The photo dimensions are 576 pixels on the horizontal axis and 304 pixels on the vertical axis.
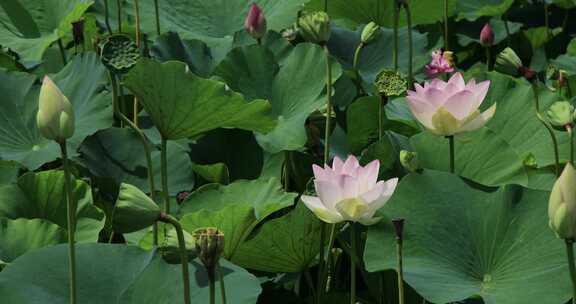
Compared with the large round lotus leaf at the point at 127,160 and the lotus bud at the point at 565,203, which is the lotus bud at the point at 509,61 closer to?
the large round lotus leaf at the point at 127,160

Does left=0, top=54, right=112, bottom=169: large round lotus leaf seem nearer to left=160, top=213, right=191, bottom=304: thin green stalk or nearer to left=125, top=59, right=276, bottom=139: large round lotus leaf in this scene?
left=125, top=59, right=276, bottom=139: large round lotus leaf

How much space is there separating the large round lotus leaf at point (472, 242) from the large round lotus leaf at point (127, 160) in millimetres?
490

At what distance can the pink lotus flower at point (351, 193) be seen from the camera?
1.30 meters

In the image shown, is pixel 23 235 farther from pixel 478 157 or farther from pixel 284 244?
pixel 478 157

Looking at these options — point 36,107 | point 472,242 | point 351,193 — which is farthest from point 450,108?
point 36,107

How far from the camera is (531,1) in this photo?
3318 millimetres

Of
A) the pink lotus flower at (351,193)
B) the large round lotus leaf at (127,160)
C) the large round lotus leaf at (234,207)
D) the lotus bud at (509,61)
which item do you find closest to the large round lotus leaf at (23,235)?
the large round lotus leaf at (234,207)

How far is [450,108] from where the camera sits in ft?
5.03

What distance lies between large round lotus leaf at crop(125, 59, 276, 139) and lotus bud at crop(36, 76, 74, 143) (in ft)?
1.48

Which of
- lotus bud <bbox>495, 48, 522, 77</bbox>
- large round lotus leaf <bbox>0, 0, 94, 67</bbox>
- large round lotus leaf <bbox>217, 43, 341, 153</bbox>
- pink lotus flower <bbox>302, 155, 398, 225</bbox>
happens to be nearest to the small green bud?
large round lotus leaf <bbox>217, 43, 341, 153</bbox>

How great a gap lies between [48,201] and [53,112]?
1.75ft

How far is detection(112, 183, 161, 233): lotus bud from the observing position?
3.98ft

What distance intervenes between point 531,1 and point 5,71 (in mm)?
1898

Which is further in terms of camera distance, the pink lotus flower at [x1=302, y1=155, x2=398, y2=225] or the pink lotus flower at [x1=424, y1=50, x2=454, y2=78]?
the pink lotus flower at [x1=424, y1=50, x2=454, y2=78]
